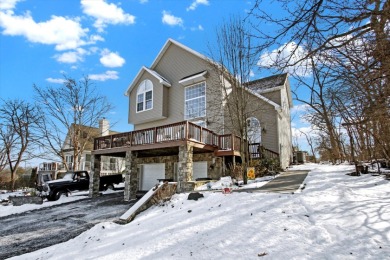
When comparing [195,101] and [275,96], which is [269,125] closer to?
[275,96]

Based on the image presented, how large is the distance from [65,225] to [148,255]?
582 centimetres

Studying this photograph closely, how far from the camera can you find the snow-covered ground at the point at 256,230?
13.3ft

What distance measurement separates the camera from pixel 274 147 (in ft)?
53.0

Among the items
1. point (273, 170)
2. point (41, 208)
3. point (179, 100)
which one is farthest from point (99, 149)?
point (273, 170)

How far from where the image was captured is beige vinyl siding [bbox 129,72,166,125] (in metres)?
18.8

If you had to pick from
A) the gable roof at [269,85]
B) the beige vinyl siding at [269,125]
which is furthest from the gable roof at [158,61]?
the beige vinyl siding at [269,125]

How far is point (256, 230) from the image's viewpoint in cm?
493

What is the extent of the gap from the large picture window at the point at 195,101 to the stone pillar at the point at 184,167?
18.6 feet

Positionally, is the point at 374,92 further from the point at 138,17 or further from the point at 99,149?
the point at 99,149

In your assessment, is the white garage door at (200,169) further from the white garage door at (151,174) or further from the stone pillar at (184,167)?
the stone pillar at (184,167)

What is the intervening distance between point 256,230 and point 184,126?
782cm

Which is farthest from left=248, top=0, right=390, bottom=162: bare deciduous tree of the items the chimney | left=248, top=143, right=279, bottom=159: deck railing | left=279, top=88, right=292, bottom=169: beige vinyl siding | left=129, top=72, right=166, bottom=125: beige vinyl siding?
the chimney

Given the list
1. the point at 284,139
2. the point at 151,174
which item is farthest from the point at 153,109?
the point at 284,139

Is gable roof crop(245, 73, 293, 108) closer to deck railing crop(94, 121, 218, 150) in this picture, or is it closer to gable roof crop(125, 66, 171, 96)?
deck railing crop(94, 121, 218, 150)
